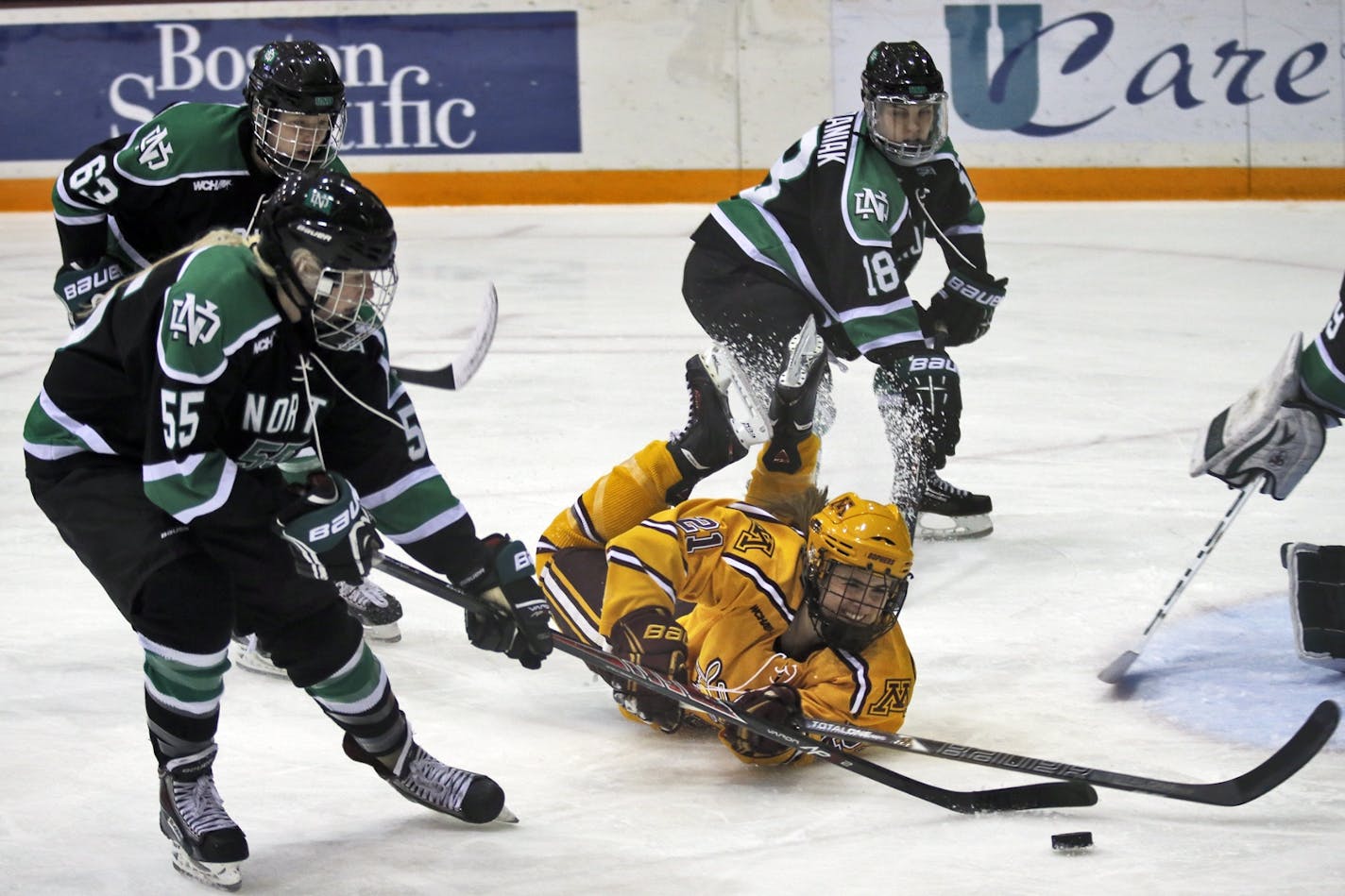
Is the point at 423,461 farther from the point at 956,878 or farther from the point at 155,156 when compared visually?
the point at 155,156

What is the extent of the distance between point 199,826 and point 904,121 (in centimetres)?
221

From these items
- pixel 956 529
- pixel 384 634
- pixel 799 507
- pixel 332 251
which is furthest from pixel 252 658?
pixel 956 529

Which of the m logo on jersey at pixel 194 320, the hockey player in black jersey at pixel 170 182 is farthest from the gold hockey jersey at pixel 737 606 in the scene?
the hockey player in black jersey at pixel 170 182

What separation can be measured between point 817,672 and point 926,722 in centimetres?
30

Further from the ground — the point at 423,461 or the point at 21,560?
the point at 423,461

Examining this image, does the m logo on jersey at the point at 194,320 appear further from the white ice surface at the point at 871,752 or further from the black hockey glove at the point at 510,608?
the white ice surface at the point at 871,752

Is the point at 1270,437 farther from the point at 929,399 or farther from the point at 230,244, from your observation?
the point at 230,244

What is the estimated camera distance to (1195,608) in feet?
12.0

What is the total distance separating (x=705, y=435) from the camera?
3523mm

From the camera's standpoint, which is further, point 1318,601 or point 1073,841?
point 1318,601

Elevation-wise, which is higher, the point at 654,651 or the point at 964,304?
the point at 964,304

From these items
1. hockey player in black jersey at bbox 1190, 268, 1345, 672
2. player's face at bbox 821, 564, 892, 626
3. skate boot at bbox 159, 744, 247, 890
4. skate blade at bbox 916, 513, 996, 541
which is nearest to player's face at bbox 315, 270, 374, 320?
skate boot at bbox 159, 744, 247, 890

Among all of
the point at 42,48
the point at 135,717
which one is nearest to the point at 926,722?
the point at 135,717

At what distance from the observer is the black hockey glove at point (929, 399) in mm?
3826
